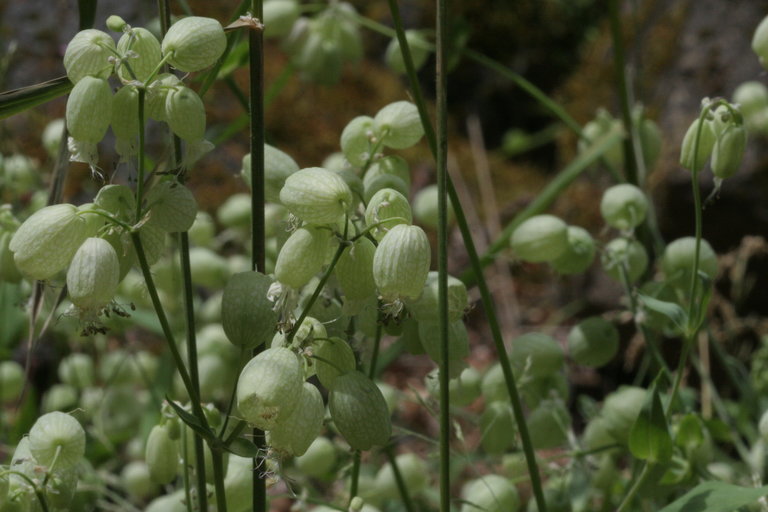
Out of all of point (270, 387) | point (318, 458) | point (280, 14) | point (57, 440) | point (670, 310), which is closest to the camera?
point (270, 387)

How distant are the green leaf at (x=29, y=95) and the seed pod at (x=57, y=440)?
22 cm

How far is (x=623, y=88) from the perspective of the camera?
112cm

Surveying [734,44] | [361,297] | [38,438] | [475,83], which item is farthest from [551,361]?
[475,83]

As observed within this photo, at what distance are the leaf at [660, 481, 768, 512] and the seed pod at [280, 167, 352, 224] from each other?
1.13 feet

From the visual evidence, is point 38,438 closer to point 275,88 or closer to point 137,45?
point 137,45

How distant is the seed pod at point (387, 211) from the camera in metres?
0.61

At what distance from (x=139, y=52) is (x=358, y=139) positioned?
0.22 metres

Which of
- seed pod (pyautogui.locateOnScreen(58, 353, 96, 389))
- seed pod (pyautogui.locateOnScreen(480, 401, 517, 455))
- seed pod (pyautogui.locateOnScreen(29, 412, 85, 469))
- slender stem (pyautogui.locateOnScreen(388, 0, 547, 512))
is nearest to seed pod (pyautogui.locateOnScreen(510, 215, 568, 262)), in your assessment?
seed pod (pyautogui.locateOnScreen(480, 401, 517, 455))

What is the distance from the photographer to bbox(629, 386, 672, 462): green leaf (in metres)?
0.75

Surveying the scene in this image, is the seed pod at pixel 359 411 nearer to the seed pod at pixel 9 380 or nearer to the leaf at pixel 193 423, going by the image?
the leaf at pixel 193 423

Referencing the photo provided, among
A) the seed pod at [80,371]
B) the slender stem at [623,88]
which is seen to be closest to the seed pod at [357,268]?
the slender stem at [623,88]

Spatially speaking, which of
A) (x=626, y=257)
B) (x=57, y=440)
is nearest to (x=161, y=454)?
(x=57, y=440)

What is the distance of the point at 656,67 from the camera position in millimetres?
2293

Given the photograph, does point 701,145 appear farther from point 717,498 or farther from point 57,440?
point 57,440
